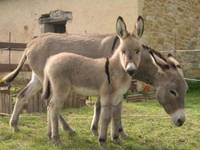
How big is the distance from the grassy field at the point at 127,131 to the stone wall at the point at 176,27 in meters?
4.79

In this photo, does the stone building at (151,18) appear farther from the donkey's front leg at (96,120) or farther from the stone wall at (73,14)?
the donkey's front leg at (96,120)

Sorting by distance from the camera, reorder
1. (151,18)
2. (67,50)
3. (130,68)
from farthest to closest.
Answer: (151,18) < (67,50) < (130,68)

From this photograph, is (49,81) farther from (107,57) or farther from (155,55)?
(155,55)

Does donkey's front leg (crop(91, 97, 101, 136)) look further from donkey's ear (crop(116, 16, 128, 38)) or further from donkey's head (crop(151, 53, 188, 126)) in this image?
donkey's ear (crop(116, 16, 128, 38))

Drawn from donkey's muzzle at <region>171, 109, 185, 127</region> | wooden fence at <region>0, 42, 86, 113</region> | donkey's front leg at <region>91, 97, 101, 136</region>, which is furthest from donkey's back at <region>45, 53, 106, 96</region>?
wooden fence at <region>0, 42, 86, 113</region>

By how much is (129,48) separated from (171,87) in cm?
100

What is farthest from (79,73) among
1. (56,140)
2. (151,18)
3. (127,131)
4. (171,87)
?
(151,18)

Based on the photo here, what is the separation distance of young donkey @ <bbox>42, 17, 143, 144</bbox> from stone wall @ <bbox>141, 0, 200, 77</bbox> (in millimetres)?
7518

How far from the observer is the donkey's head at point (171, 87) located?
6.08 metres

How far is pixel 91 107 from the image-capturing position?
9.67 metres

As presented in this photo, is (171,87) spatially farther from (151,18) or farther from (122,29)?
(151,18)

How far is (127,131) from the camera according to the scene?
721cm

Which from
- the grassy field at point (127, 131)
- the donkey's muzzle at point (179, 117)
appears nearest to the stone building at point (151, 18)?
the grassy field at point (127, 131)

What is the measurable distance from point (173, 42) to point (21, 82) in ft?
16.4
